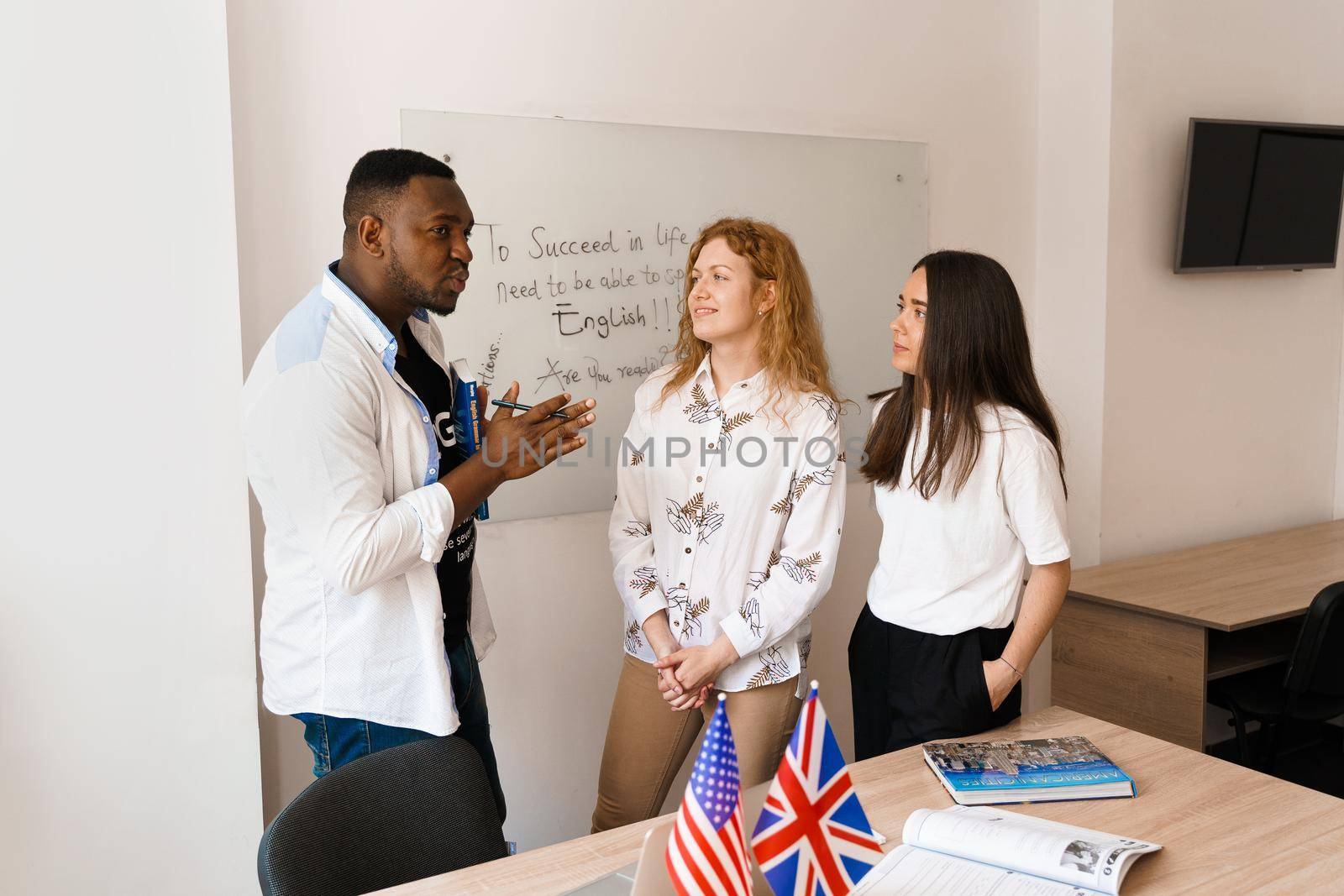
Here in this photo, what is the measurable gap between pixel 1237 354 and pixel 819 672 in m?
2.05

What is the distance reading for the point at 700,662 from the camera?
2182 millimetres

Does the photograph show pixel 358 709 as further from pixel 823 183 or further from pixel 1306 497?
pixel 1306 497

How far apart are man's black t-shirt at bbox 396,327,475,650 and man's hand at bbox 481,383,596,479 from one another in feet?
0.25

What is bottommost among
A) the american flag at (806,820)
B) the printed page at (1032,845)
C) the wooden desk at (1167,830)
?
the wooden desk at (1167,830)

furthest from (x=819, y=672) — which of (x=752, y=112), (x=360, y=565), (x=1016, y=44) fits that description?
(x=1016, y=44)

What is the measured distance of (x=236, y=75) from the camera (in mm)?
2270

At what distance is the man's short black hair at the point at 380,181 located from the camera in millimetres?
1807

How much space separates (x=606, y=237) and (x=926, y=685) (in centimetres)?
142

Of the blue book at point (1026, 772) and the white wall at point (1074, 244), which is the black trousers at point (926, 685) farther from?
the white wall at point (1074, 244)

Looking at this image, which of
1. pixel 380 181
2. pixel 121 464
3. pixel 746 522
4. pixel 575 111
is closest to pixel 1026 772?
Result: pixel 746 522

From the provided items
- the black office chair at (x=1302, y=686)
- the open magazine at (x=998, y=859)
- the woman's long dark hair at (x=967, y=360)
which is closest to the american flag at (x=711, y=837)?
the open magazine at (x=998, y=859)

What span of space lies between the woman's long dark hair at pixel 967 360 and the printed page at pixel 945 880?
791 millimetres

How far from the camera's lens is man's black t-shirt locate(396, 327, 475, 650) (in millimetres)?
1933

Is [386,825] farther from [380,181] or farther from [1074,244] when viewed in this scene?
[1074,244]
